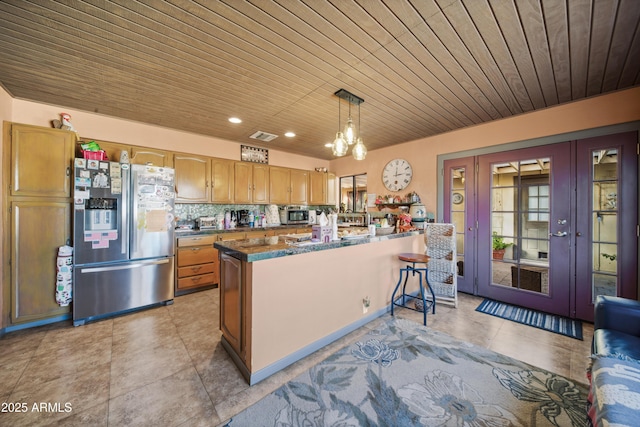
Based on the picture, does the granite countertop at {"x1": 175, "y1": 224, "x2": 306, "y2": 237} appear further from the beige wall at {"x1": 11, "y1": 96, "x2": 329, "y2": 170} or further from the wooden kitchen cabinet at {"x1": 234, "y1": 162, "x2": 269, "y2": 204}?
the beige wall at {"x1": 11, "y1": 96, "x2": 329, "y2": 170}

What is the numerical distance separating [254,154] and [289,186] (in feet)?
3.18

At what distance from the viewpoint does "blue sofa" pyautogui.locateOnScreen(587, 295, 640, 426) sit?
0.92 meters

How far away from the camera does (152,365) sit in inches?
75.9

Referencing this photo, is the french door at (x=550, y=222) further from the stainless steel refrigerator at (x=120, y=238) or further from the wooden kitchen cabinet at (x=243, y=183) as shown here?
the stainless steel refrigerator at (x=120, y=238)

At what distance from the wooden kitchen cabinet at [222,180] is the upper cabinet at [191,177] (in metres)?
0.08

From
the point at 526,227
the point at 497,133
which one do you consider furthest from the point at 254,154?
the point at 526,227

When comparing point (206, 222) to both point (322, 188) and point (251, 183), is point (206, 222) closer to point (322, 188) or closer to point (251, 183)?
point (251, 183)

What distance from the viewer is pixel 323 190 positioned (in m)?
5.73

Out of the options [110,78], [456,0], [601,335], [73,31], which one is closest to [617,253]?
[601,335]

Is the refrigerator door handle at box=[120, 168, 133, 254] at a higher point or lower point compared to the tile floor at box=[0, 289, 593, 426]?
higher

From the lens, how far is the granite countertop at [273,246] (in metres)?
1.68

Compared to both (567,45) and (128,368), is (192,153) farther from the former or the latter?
(567,45)

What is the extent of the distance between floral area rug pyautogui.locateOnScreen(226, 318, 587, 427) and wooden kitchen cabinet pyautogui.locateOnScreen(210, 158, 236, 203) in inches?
128

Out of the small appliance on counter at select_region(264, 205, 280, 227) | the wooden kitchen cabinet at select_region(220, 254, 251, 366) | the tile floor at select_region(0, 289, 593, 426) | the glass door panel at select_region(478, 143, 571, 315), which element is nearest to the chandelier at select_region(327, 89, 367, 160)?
the wooden kitchen cabinet at select_region(220, 254, 251, 366)
